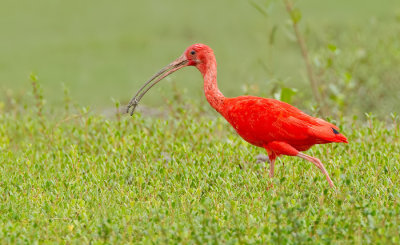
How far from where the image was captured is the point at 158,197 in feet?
19.9

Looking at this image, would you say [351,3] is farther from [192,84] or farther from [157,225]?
[157,225]

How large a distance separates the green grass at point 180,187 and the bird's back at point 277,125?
402 mm

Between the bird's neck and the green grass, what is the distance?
26.4 inches

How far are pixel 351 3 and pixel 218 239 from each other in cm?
1334

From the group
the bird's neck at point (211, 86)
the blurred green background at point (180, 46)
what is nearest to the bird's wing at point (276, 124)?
the bird's neck at point (211, 86)

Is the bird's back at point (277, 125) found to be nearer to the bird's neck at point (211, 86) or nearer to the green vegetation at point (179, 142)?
the bird's neck at point (211, 86)

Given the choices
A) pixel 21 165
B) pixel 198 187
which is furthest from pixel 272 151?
pixel 21 165

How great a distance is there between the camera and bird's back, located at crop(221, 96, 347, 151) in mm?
5961

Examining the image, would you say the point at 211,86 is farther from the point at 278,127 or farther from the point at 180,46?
the point at 180,46

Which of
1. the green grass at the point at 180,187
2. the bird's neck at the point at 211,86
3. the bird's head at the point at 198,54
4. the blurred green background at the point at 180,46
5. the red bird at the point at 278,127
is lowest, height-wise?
the green grass at the point at 180,187

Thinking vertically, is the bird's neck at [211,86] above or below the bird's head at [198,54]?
below

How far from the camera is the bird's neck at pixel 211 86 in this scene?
6.54 metres

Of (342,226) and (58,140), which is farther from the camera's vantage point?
(58,140)

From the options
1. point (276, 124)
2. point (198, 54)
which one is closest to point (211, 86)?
point (198, 54)
